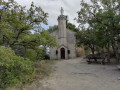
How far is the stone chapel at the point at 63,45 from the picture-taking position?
77.0ft

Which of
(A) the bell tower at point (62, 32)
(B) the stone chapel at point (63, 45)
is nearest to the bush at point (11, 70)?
(B) the stone chapel at point (63, 45)

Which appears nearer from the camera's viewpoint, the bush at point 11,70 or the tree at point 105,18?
the bush at point 11,70

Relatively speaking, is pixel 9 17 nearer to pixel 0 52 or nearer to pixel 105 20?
pixel 0 52

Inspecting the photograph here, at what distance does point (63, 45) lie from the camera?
77.0 feet

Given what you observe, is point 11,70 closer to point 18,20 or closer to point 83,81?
point 18,20

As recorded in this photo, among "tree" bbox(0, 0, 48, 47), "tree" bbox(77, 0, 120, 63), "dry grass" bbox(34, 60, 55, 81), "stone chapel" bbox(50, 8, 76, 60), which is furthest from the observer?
"stone chapel" bbox(50, 8, 76, 60)

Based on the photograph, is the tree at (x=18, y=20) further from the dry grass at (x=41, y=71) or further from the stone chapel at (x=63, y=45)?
the stone chapel at (x=63, y=45)

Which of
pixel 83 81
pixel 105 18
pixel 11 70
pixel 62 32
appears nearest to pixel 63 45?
pixel 62 32

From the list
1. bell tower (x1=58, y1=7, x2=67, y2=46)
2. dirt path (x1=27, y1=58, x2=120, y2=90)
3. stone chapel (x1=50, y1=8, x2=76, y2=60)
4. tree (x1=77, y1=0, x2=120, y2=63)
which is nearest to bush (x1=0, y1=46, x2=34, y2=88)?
dirt path (x1=27, y1=58, x2=120, y2=90)

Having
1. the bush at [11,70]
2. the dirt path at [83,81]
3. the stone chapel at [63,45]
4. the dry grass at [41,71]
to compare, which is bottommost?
the dirt path at [83,81]

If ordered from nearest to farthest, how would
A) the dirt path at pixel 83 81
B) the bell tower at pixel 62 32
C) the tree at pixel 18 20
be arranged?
the dirt path at pixel 83 81
the tree at pixel 18 20
the bell tower at pixel 62 32

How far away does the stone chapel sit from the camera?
2348 cm

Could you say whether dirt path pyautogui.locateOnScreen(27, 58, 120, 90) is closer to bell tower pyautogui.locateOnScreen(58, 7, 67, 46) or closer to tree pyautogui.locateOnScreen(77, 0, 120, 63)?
tree pyautogui.locateOnScreen(77, 0, 120, 63)

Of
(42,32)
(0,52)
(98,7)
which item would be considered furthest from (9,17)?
(98,7)
